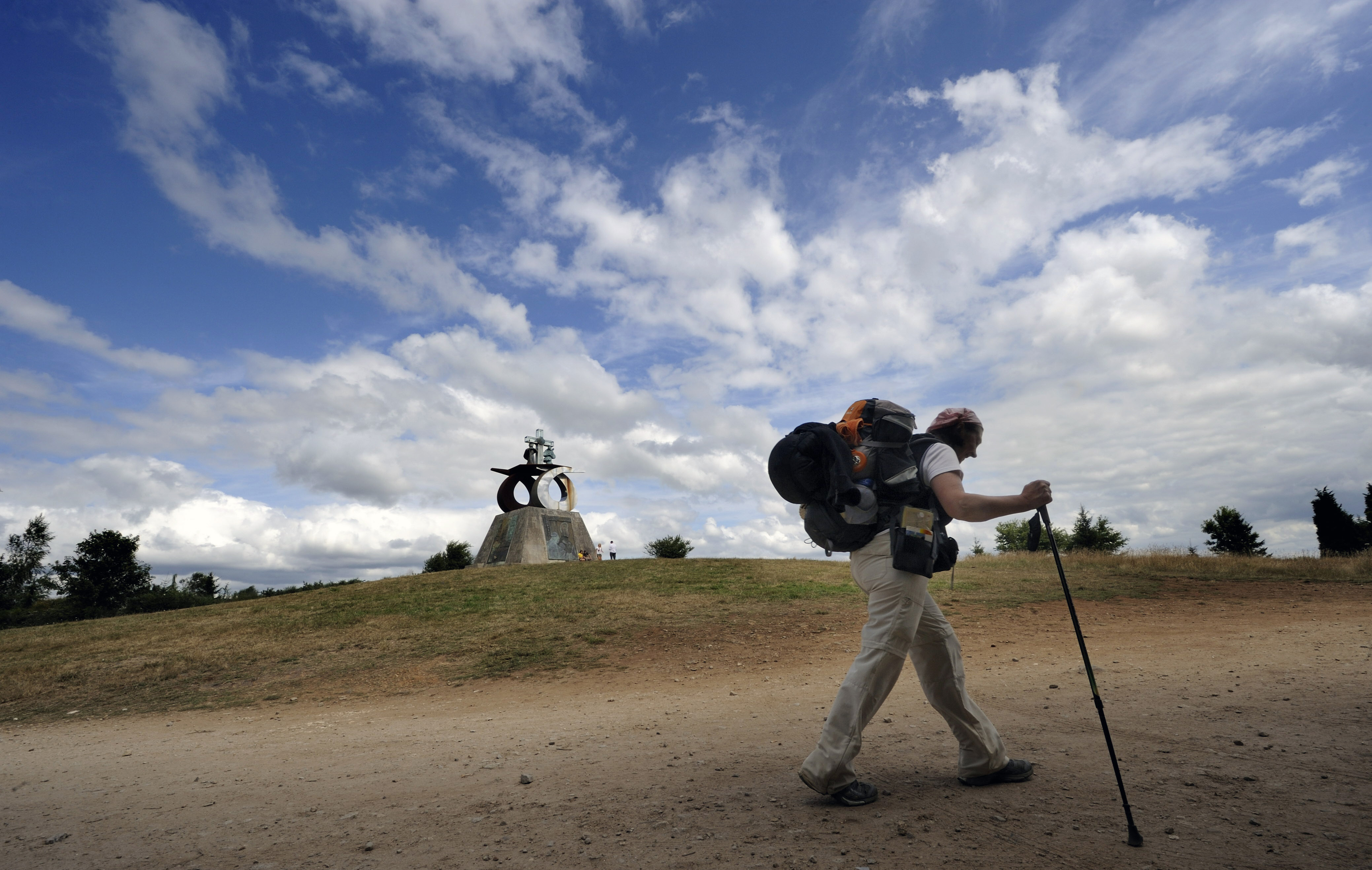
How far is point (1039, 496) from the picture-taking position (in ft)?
9.63

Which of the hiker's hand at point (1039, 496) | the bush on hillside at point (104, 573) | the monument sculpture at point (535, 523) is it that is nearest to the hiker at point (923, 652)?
the hiker's hand at point (1039, 496)

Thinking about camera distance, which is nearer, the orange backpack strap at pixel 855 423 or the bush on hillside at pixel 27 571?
the orange backpack strap at pixel 855 423

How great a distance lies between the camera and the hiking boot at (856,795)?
3123 mm

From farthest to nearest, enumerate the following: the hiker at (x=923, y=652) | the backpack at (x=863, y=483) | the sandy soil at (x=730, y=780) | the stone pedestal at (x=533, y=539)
Result: 1. the stone pedestal at (x=533, y=539)
2. the backpack at (x=863, y=483)
3. the hiker at (x=923, y=652)
4. the sandy soil at (x=730, y=780)

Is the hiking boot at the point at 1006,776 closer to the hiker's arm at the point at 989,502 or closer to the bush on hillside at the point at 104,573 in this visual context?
the hiker's arm at the point at 989,502

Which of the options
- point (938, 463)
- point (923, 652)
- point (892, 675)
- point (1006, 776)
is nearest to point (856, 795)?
point (892, 675)

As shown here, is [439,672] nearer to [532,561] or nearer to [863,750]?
[863,750]

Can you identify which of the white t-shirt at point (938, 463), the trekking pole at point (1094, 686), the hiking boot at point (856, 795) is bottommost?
the hiking boot at point (856, 795)

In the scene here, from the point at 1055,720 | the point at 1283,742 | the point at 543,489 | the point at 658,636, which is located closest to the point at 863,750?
the point at 1055,720

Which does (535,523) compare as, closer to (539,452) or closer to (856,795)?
(539,452)

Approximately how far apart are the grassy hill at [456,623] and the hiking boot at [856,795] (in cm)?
761

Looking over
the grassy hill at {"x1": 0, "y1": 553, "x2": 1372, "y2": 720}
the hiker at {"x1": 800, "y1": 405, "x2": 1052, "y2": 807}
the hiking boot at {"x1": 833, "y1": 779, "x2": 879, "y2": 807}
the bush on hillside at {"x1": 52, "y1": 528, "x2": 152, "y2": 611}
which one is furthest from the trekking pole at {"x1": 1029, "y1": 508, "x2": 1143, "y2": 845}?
the bush on hillside at {"x1": 52, "y1": 528, "x2": 152, "y2": 611}

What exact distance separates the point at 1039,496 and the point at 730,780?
2.33m

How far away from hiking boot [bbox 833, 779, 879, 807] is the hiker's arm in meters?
1.38
